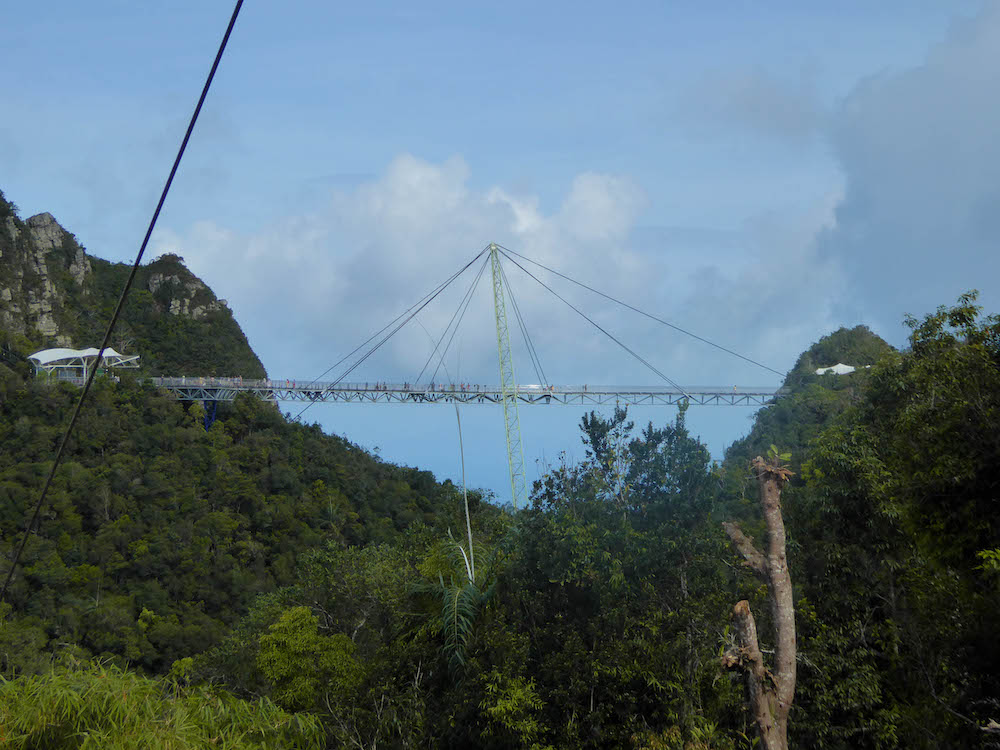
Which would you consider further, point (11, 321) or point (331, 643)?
point (11, 321)

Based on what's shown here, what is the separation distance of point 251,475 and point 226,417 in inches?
300

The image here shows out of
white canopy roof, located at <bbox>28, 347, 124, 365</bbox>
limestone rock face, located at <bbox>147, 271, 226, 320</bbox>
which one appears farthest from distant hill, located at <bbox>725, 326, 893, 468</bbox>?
limestone rock face, located at <bbox>147, 271, 226, 320</bbox>

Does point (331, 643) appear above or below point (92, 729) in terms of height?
below

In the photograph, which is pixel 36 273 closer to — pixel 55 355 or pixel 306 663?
pixel 55 355

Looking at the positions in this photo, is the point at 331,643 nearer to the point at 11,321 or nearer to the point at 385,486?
the point at 385,486

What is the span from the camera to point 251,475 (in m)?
42.3

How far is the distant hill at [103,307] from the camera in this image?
5097 cm

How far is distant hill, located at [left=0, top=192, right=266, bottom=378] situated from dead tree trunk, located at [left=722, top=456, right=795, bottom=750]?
47.6 m

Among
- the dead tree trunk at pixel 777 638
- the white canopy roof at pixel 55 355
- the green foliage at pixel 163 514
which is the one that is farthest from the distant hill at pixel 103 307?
the dead tree trunk at pixel 777 638

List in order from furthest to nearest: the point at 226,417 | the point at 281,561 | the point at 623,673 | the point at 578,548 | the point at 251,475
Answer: the point at 226,417 < the point at 251,475 < the point at 281,561 < the point at 578,548 < the point at 623,673

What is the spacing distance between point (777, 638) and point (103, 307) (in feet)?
198

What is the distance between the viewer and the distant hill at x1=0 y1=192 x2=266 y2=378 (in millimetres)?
50969

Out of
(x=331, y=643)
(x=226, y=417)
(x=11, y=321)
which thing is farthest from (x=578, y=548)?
(x=11, y=321)

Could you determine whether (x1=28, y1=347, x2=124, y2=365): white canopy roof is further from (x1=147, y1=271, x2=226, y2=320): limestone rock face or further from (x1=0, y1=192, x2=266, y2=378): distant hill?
(x1=147, y1=271, x2=226, y2=320): limestone rock face
